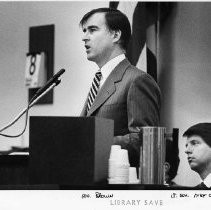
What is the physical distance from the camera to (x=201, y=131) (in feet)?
4.79

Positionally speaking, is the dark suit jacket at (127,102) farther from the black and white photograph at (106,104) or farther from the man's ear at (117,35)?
the man's ear at (117,35)

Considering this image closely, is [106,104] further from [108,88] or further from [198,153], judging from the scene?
[198,153]

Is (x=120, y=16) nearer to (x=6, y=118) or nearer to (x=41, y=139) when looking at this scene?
(x=6, y=118)

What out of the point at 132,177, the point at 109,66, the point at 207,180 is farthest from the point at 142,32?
the point at 132,177

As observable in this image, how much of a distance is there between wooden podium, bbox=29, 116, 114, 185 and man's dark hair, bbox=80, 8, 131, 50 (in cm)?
69

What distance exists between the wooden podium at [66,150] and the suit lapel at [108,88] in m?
0.47

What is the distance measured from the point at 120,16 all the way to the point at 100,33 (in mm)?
181

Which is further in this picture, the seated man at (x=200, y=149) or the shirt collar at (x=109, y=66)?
the shirt collar at (x=109, y=66)

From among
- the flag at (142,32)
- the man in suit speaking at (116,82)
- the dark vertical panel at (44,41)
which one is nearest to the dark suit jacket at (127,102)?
the man in suit speaking at (116,82)

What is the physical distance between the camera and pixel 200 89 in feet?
5.23

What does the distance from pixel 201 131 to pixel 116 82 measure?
1.10ft

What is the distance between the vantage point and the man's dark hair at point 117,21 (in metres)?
1.49

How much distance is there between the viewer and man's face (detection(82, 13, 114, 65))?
1.44 meters
